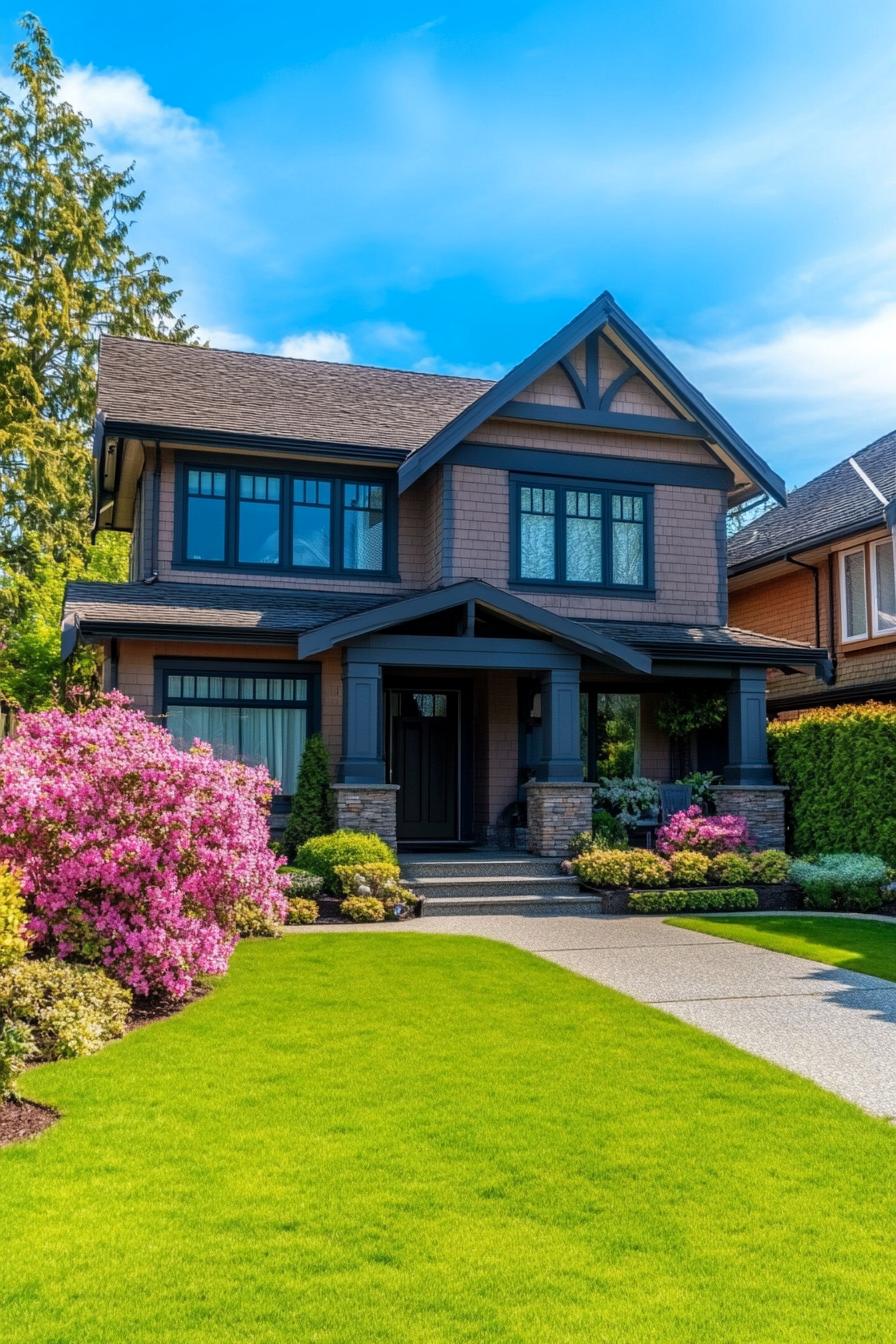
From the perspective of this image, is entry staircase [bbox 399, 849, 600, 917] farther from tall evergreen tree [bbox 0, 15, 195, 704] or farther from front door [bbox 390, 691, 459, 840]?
tall evergreen tree [bbox 0, 15, 195, 704]

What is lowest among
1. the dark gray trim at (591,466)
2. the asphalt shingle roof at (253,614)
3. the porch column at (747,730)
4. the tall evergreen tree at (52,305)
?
the porch column at (747,730)

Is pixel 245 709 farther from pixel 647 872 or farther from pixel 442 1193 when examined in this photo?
pixel 442 1193

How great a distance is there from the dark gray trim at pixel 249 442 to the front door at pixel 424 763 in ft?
12.4

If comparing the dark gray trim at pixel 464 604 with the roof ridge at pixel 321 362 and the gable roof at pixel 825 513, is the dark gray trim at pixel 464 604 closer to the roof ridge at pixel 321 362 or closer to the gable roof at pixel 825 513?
the gable roof at pixel 825 513

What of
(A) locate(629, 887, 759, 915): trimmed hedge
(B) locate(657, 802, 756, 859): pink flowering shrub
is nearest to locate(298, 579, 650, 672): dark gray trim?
(B) locate(657, 802, 756, 859): pink flowering shrub

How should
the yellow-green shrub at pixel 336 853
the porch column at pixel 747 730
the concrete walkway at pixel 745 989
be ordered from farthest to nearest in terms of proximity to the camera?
the porch column at pixel 747 730
the yellow-green shrub at pixel 336 853
the concrete walkway at pixel 745 989

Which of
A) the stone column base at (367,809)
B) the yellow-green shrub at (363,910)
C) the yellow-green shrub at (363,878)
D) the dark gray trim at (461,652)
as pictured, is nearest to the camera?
the yellow-green shrub at (363,910)

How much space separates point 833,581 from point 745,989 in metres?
13.9

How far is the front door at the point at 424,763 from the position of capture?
17359mm

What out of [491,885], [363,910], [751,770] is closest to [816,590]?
[751,770]

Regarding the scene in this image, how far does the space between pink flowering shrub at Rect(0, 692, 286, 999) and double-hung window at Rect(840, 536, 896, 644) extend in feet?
46.9

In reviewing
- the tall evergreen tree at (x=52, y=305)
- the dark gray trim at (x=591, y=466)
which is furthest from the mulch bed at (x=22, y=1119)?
the tall evergreen tree at (x=52, y=305)

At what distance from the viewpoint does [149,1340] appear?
3551 mm

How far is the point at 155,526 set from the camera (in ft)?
53.8
